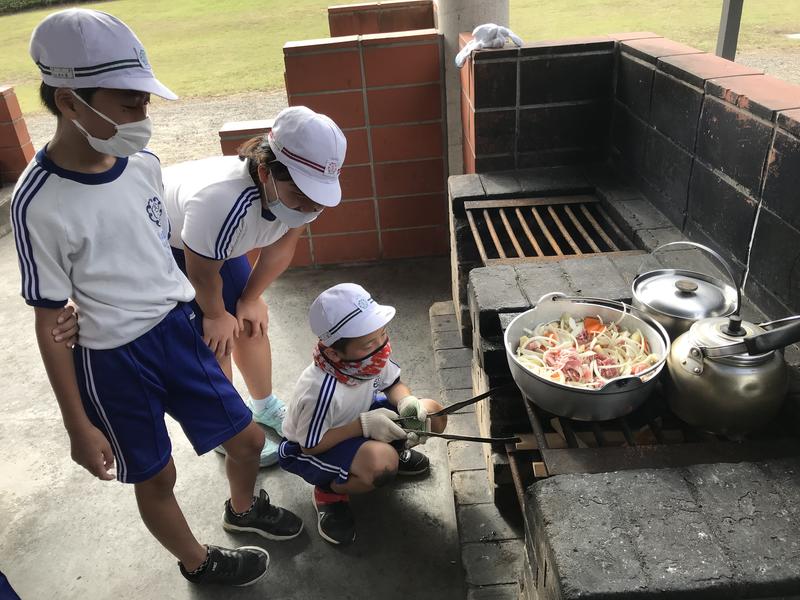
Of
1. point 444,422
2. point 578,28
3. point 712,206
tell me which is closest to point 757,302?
point 712,206

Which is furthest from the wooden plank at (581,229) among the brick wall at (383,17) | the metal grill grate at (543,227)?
the brick wall at (383,17)

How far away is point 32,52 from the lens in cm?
153

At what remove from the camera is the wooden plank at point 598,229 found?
2.72 m

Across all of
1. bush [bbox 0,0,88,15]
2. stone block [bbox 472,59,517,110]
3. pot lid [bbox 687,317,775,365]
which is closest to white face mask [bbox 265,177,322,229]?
pot lid [bbox 687,317,775,365]

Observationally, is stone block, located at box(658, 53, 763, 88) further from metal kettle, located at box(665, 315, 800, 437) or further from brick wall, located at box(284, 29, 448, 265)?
brick wall, located at box(284, 29, 448, 265)

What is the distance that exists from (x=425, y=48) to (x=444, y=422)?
241 centimetres

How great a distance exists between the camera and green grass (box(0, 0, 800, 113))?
1038cm

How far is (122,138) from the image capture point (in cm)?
157

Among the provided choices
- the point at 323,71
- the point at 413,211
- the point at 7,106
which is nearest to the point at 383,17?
the point at 323,71

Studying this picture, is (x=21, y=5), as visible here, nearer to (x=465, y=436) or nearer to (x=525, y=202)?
(x=525, y=202)

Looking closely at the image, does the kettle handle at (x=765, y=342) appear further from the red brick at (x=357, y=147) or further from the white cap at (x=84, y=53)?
the red brick at (x=357, y=147)

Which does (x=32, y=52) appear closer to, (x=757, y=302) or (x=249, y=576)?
(x=249, y=576)

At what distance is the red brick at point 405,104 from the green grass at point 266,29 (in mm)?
5740

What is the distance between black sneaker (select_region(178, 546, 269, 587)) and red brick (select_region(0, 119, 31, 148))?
483cm
